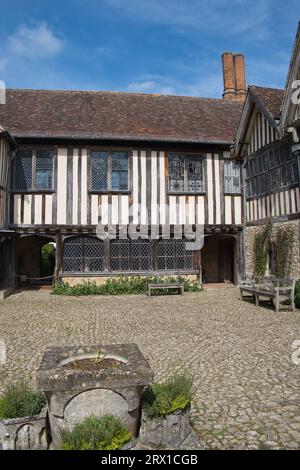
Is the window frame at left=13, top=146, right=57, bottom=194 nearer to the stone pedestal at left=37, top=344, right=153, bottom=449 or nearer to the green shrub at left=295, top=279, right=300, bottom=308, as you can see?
the green shrub at left=295, top=279, right=300, bottom=308

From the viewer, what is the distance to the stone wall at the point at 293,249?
393 inches

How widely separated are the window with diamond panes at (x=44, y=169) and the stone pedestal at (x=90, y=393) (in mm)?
10270

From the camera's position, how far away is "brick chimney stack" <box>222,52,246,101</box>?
1799 centimetres

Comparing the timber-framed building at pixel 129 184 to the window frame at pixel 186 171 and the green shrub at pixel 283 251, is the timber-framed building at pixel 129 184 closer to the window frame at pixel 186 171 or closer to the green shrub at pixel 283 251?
the window frame at pixel 186 171

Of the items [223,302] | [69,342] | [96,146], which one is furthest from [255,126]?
[69,342]

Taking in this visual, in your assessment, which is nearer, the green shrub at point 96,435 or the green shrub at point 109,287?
the green shrub at point 96,435

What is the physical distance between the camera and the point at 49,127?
1238 cm

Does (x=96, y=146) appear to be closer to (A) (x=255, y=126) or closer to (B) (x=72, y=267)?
(B) (x=72, y=267)

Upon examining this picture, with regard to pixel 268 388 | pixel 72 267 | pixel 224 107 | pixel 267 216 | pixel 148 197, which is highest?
pixel 224 107

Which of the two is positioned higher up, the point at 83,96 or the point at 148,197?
the point at 83,96

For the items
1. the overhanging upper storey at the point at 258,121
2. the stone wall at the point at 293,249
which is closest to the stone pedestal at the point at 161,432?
the stone wall at the point at 293,249

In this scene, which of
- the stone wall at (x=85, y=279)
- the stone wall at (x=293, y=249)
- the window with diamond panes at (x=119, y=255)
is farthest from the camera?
the window with diamond panes at (x=119, y=255)

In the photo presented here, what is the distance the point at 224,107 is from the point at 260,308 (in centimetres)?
978

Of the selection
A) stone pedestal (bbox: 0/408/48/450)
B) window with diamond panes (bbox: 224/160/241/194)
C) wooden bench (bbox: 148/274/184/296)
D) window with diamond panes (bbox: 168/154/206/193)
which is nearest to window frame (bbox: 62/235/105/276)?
wooden bench (bbox: 148/274/184/296)
